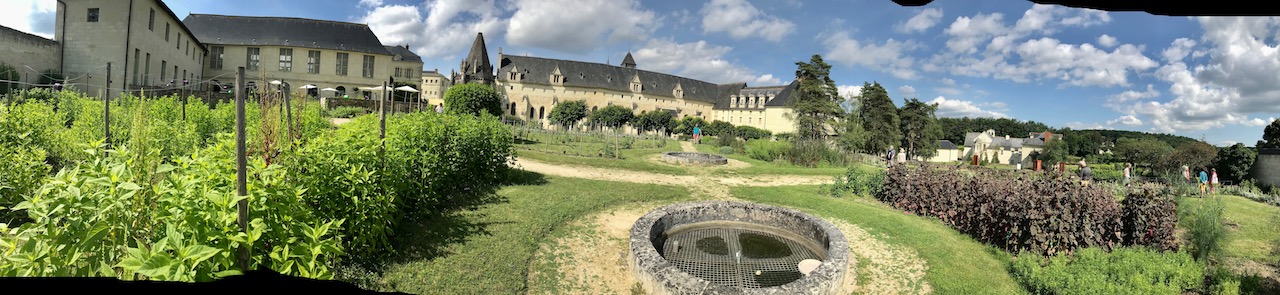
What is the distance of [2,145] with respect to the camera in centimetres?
555

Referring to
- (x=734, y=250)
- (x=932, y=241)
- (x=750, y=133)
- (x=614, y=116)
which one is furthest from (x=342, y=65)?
(x=932, y=241)

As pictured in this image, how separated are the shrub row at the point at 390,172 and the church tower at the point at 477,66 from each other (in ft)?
172

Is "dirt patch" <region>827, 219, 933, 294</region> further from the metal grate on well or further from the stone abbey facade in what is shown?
the stone abbey facade

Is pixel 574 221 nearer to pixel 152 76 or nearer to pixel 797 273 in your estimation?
pixel 797 273

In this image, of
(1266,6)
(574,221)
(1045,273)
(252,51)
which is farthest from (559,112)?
(1266,6)

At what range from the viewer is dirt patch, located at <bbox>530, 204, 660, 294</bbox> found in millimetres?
6105

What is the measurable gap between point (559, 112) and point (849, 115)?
25.8 metres

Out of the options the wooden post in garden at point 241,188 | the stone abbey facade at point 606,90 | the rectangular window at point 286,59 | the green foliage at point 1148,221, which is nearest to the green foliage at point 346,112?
the rectangular window at point 286,59

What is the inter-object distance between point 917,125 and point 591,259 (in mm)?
45691

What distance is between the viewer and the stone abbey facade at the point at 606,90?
64.1 metres

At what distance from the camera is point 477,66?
62.1 m

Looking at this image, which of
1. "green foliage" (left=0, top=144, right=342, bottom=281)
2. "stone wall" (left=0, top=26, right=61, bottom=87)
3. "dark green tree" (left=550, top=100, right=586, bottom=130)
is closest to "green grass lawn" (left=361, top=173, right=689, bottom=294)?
"green foliage" (left=0, top=144, right=342, bottom=281)

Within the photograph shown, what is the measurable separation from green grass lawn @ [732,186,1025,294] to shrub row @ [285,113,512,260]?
236 inches

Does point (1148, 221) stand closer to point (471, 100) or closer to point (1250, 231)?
point (1250, 231)
